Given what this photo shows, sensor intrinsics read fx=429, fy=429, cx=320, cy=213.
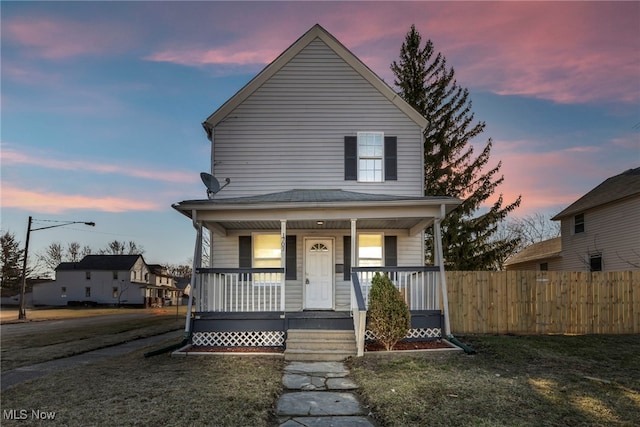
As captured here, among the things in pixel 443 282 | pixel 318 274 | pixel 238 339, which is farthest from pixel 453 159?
pixel 238 339

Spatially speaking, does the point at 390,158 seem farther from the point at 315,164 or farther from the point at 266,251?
the point at 266,251

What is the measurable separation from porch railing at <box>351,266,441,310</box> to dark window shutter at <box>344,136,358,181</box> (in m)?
3.12

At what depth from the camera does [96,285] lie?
178ft

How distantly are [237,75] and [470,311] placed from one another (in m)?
11.7

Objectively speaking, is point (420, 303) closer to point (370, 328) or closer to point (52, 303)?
point (370, 328)

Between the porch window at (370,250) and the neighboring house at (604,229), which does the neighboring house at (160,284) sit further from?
the porch window at (370,250)

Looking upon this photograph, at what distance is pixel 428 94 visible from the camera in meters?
21.9

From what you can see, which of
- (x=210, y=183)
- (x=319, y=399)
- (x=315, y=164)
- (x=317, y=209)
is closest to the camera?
(x=319, y=399)

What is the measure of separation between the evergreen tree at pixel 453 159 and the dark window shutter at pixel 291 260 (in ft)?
34.0

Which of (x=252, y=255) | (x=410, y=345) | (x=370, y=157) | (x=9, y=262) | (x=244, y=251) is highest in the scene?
(x=370, y=157)

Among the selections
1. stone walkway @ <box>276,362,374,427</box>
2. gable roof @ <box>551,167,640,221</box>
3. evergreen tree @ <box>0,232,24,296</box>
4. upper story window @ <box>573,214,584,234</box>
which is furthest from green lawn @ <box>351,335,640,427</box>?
evergreen tree @ <box>0,232,24,296</box>

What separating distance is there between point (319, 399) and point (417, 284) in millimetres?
4994

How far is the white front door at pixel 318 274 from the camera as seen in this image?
1149 centimetres

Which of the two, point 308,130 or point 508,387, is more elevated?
point 308,130
